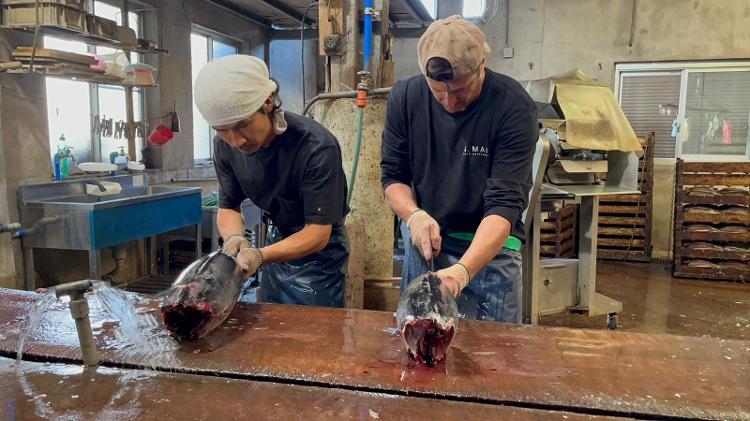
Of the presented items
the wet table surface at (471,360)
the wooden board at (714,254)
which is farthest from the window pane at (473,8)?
the wet table surface at (471,360)

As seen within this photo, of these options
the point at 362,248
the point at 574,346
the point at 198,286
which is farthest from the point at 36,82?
the point at 574,346

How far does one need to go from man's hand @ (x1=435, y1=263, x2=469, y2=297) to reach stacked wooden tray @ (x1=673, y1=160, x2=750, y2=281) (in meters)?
4.79

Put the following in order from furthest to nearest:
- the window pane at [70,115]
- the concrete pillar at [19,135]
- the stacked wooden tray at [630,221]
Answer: the stacked wooden tray at [630,221]
the window pane at [70,115]
the concrete pillar at [19,135]

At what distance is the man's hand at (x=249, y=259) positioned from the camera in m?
1.65

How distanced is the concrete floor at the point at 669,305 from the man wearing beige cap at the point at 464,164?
240 cm

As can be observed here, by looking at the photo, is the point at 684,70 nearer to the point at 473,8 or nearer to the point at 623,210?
the point at 623,210

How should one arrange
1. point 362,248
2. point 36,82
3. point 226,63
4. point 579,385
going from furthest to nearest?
point 36,82, point 362,248, point 226,63, point 579,385

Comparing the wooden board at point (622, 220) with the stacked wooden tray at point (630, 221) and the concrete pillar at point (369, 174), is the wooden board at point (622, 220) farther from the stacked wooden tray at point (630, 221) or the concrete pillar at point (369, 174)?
the concrete pillar at point (369, 174)

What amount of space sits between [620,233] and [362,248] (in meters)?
4.11

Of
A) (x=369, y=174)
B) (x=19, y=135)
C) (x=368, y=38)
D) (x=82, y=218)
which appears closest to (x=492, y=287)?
(x=369, y=174)

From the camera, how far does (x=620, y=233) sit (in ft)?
20.0

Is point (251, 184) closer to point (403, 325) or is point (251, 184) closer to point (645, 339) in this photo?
point (403, 325)

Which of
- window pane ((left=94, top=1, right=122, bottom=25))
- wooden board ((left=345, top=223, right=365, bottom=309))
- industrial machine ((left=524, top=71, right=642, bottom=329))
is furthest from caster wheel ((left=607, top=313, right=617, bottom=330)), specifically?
window pane ((left=94, top=1, right=122, bottom=25))

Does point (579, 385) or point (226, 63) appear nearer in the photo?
point (579, 385)
